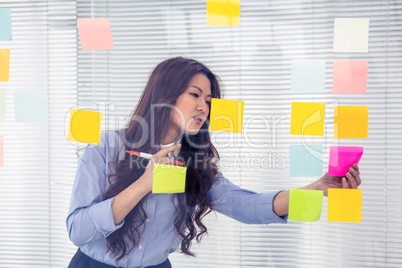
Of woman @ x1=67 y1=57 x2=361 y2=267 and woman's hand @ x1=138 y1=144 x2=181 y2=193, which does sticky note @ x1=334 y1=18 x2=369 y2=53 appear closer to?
woman @ x1=67 y1=57 x2=361 y2=267

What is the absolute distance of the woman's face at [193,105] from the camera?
4.19 ft

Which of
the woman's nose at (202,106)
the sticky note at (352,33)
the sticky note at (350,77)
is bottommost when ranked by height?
the woman's nose at (202,106)

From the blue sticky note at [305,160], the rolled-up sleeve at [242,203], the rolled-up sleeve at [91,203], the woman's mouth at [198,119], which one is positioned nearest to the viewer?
the rolled-up sleeve at [91,203]

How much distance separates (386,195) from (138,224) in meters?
0.96

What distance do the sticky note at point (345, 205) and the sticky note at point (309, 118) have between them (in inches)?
8.9

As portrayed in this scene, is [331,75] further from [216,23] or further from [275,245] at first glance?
[275,245]

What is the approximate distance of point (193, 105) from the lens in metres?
1.29

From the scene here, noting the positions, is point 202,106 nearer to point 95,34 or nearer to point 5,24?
point 95,34

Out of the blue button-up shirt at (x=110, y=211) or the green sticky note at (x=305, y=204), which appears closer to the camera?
the blue button-up shirt at (x=110, y=211)

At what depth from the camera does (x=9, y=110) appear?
1693mm

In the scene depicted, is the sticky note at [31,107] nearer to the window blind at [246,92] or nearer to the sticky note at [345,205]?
the window blind at [246,92]

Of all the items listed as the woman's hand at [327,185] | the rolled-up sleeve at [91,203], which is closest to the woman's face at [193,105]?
the rolled-up sleeve at [91,203]

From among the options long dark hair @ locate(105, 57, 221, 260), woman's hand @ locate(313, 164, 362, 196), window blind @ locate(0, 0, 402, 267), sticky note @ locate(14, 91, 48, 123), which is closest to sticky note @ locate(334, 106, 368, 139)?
window blind @ locate(0, 0, 402, 267)

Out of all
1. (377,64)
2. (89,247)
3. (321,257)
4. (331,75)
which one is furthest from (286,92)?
(89,247)
